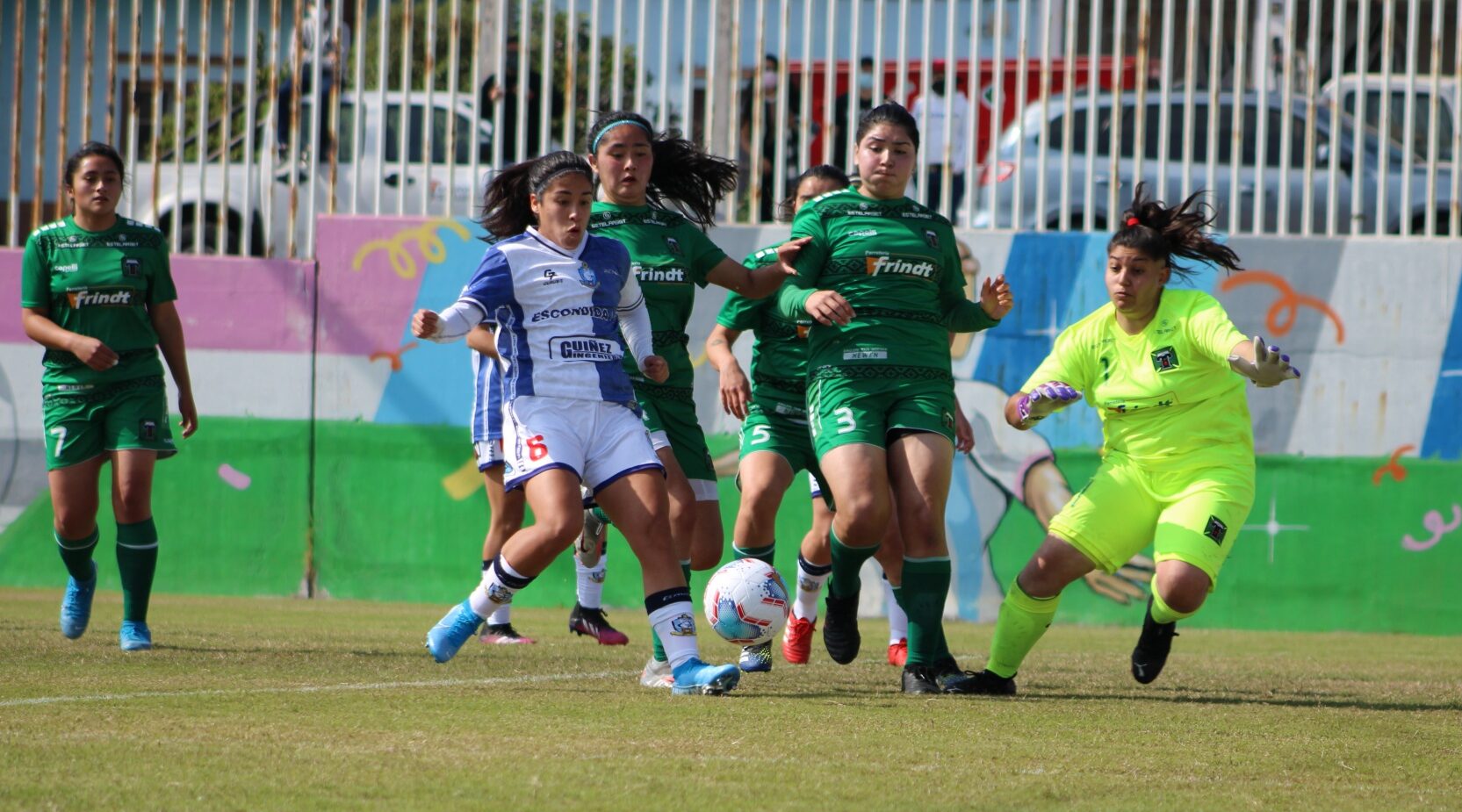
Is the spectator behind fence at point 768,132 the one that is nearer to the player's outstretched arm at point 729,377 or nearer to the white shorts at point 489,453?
the white shorts at point 489,453

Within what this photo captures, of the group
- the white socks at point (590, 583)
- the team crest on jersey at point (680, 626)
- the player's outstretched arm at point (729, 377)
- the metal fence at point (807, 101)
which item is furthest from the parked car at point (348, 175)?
the team crest on jersey at point (680, 626)

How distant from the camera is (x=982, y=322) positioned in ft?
22.2

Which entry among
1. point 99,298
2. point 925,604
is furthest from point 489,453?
point 925,604

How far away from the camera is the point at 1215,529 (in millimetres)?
6293

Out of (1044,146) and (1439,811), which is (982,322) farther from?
(1044,146)

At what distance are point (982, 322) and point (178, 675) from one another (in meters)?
3.22

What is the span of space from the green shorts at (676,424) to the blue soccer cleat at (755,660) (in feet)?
2.39

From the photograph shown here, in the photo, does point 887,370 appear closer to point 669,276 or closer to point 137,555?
point 669,276

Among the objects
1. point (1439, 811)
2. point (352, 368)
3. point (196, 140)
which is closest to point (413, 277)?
point (352, 368)

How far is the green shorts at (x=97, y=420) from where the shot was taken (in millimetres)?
7562

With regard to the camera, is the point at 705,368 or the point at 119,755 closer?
the point at 119,755

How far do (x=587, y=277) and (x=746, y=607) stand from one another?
132cm

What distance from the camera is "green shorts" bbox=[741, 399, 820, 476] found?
292 inches

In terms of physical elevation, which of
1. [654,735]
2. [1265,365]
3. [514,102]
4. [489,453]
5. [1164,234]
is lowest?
[654,735]
